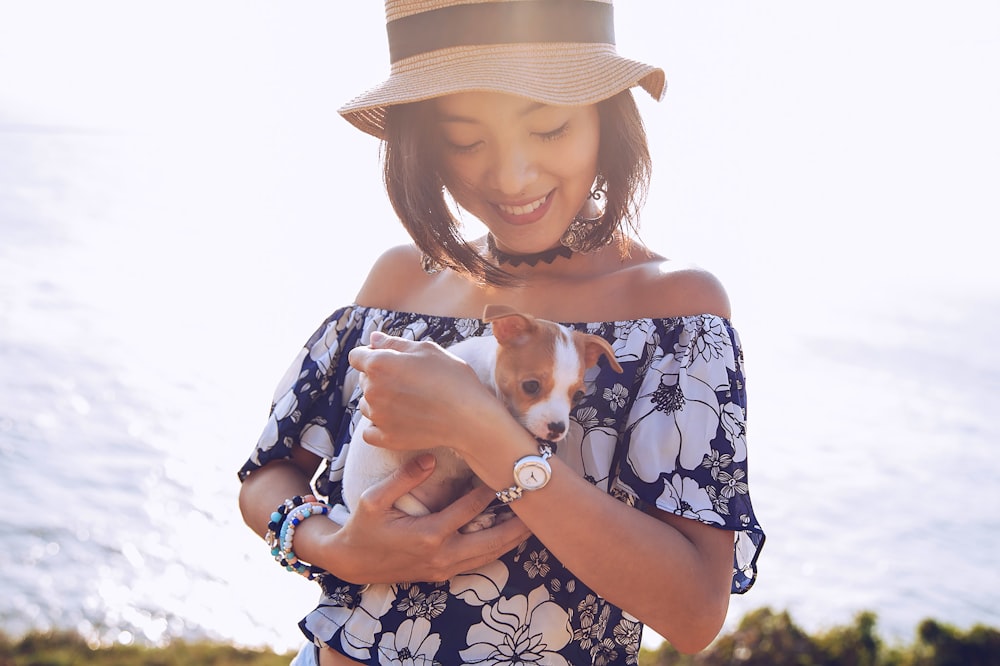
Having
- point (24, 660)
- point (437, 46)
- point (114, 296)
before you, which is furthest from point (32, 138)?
point (437, 46)

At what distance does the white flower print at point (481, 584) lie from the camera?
1.69 meters

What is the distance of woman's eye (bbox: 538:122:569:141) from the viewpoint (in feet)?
6.07

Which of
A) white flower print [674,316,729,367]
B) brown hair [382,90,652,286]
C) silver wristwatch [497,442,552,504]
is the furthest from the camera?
brown hair [382,90,652,286]

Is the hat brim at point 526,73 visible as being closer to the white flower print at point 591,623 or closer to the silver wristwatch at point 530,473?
the silver wristwatch at point 530,473

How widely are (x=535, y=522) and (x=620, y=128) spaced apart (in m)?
0.95

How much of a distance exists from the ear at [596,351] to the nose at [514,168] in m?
0.35

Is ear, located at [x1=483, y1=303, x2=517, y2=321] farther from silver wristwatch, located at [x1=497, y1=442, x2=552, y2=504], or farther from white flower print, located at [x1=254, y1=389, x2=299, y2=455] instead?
white flower print, located at [x1=254, y1=389, x2=299, y2=455]

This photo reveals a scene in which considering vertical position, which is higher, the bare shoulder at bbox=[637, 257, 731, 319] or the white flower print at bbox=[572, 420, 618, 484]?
the bare shoulder at bbox=[637, 257, 731, 319]

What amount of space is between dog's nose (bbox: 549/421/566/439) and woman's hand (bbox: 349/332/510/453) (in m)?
0.13

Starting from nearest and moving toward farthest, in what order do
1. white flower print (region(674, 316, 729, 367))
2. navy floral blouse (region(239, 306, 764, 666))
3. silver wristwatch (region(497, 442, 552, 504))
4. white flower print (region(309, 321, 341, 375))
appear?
1. silver wristwatch (region(497, 442, 552, 504))
2. navy floral blouse (region(239, 306, 764, 666))
3. white flower print (region(674, 316, 729, 367))
4. white flower print (region(309, 321, 341, 375))

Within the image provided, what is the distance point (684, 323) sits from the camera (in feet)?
5.92

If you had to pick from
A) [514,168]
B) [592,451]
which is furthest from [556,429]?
[514,168]

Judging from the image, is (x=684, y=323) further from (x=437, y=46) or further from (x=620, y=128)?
(x=437, y=46)

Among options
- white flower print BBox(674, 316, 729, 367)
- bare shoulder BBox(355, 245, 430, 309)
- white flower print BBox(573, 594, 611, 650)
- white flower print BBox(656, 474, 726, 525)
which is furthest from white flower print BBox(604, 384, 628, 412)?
bare shoulder BBox(355, 245, 430, 309)
